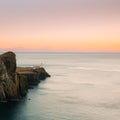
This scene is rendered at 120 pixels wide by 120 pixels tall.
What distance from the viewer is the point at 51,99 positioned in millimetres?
115812

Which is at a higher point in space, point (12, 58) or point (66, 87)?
point (12, 58)

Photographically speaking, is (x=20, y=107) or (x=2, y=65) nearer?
Result: (x=20, y=107)

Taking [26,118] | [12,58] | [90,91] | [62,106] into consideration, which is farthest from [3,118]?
[90,91]

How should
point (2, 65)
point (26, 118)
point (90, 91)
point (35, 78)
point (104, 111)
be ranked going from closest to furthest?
point (26, 118) < point (104, 111) < point (2, 65) < point (90, 91) < point (35, 78)

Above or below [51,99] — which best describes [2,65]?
above

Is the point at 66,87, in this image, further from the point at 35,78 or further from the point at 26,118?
the point at 26,118

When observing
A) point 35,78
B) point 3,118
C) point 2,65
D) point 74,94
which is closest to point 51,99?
point 74,94

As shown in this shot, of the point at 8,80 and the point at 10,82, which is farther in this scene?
the point at 10,82

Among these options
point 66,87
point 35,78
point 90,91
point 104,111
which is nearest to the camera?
point 104,111

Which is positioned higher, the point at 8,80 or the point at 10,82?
the point at 8,80

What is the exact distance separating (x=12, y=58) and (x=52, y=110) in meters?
34.3

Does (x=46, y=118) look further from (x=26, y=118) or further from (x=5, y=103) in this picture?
(x=5, y=103)

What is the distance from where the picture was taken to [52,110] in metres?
97.7

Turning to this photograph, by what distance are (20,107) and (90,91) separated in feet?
137
